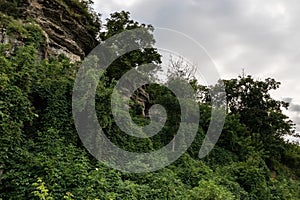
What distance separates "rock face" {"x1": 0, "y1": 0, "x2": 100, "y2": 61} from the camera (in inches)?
452

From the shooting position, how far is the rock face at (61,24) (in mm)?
11469

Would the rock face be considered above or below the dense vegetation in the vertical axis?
above

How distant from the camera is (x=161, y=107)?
552 inches

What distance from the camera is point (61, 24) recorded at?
13094mm

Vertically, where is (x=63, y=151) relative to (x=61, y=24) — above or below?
below

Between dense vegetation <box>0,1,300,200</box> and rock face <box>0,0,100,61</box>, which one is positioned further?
rock face <box>0,0,100,61</box>

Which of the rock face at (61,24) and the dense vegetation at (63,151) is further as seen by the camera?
the rock face at (61,24)

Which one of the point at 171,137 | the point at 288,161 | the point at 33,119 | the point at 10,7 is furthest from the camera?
the point at 288,161

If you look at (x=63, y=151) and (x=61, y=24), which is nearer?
(x=63, y=151)

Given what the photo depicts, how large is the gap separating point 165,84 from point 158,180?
662 centimetres

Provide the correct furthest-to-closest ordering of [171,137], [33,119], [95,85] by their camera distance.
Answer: [171,137], [95,85], [33,119]

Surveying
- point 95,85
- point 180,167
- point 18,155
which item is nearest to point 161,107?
point 180,167

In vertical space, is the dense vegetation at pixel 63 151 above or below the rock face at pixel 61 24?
below

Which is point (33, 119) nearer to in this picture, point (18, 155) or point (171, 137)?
point (18, 155)
